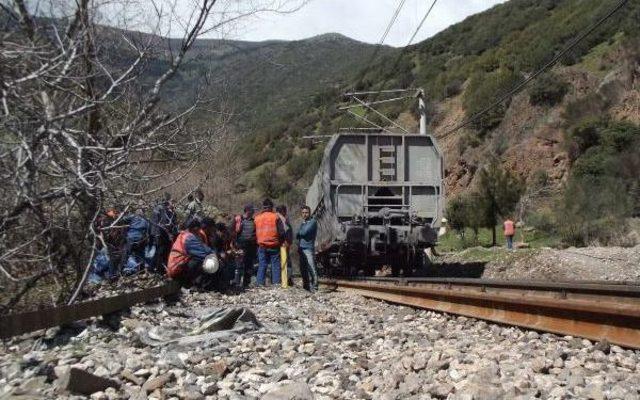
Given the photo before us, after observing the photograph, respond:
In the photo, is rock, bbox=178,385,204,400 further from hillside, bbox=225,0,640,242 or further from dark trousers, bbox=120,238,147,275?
hillside, bbox=225,0,640,242

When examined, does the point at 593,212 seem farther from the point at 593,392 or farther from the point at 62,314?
the point at 593,392

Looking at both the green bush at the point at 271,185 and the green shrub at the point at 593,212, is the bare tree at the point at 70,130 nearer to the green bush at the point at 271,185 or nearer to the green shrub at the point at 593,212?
the green shrub at the point at 593,212

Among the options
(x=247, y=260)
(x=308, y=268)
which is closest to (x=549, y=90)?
(x=247, y=260)

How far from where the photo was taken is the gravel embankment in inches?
161

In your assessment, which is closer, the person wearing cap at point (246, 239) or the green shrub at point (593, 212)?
the person wearing cap at point (246, 239)

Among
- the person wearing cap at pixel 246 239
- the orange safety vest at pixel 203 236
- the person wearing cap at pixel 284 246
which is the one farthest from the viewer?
the person wearing cap at pixel 246 239

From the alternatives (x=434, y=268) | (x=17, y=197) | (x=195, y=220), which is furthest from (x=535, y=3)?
(x=17, y=197)

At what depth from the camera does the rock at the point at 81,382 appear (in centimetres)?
442

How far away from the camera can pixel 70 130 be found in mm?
6344

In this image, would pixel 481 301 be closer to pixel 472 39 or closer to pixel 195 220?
pixel 195 220

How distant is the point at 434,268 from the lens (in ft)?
63.8

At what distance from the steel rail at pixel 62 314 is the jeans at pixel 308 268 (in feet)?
16.8

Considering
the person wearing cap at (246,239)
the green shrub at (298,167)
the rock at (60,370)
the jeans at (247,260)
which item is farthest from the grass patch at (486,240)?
the green shrub at (298,167)

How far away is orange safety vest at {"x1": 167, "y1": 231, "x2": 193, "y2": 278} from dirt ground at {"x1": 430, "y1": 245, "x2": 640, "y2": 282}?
812cm
